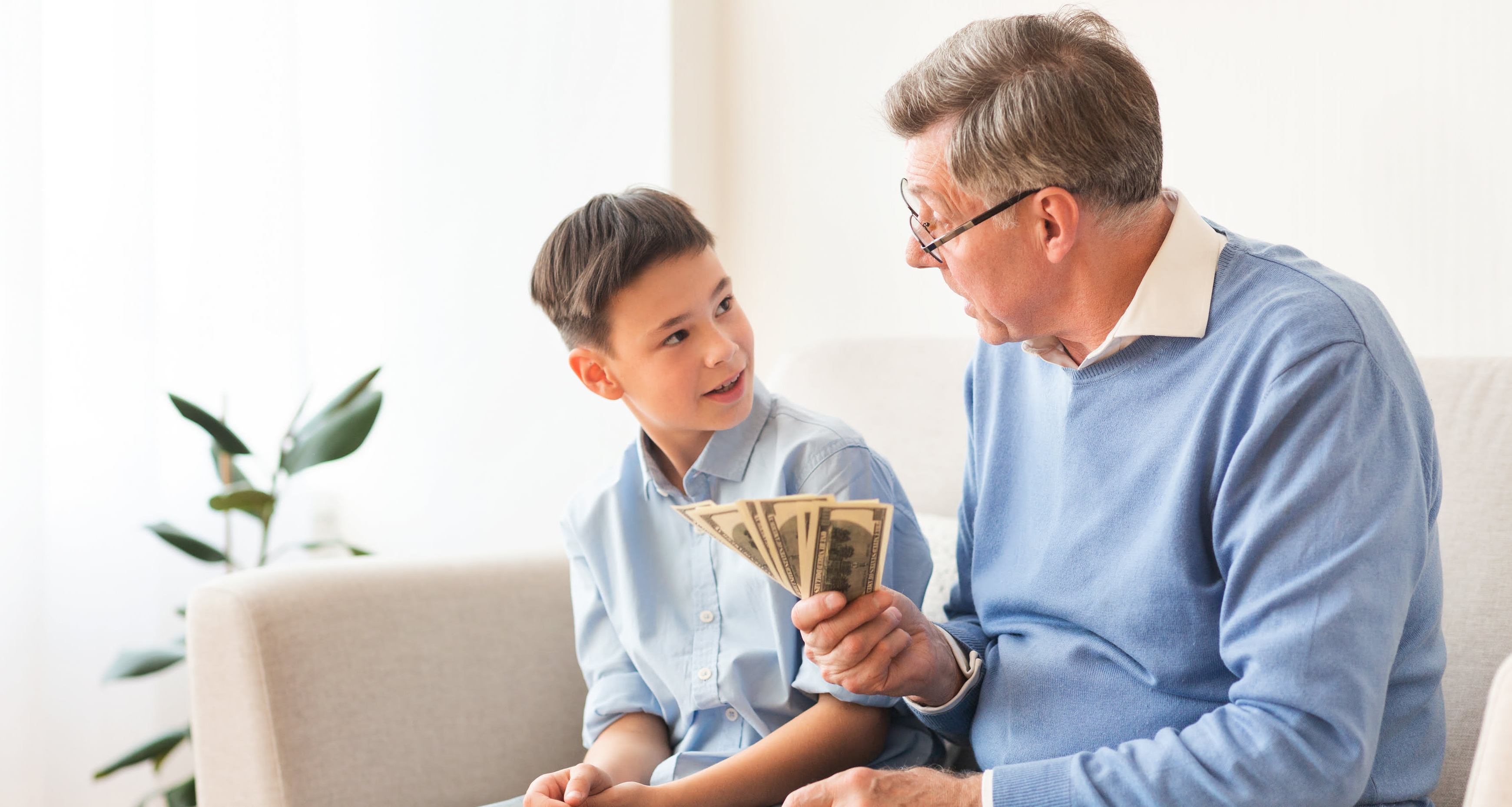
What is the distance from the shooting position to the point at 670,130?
2516mm

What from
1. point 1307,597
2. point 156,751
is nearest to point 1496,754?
point 1307,597

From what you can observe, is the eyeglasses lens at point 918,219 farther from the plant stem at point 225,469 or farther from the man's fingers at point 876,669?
the plant stem at point 225,469

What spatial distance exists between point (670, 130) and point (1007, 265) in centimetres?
151

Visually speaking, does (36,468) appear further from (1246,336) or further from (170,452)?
(1246,336)

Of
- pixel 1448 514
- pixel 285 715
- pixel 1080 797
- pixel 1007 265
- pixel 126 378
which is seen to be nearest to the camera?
pixel 1080 797

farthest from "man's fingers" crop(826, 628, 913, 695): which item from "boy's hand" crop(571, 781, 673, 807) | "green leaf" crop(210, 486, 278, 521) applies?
"green leaf" crop(210, 486, 278, 521)

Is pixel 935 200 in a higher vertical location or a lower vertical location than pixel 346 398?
higher

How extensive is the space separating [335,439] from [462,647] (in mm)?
728

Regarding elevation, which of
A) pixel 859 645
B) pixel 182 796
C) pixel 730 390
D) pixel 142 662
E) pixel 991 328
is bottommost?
pixel 182 796

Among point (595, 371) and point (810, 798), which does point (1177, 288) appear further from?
point (595, 371)

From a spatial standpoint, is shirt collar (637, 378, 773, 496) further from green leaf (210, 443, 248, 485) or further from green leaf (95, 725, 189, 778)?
green leaf (95, 725, 189, 778)

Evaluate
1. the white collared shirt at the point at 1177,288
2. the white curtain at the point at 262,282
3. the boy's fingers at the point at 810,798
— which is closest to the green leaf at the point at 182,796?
the white curtain at the point at 262,282

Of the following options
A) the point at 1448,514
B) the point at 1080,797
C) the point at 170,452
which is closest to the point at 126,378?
the point at 170,452

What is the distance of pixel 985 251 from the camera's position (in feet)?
3.78
